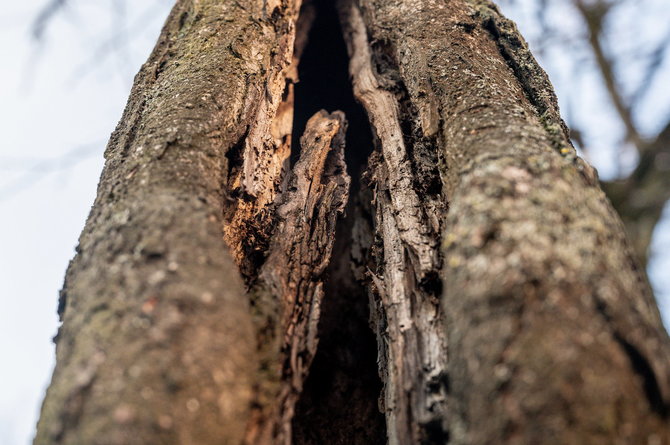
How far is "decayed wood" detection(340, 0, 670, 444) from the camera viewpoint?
86cm

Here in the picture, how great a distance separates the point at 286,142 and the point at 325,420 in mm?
1107

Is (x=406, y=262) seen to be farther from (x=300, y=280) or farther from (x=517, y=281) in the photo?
(x=517, y=281)

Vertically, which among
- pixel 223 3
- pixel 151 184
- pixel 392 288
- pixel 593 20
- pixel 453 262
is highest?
pixel 593 20

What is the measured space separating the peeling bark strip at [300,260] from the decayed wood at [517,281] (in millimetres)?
223

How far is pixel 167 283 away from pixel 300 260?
56 centimetres

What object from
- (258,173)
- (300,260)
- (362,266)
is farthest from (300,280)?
(362,266)

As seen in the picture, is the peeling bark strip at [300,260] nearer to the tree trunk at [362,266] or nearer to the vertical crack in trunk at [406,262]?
the tree trunk at [362,266]

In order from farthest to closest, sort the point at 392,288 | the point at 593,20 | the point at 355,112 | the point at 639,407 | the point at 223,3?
1. the point at 593,20
2. the point at 355,112
3. the point at 223,3
4. the point at 392,288
5. the point at 639,407

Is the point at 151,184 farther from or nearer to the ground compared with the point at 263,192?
nearer to the ground

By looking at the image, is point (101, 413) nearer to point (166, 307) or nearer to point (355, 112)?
point (166, 307)

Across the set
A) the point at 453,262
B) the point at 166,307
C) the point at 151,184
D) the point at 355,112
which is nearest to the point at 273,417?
the point at 166,307

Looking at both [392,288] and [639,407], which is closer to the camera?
[639,407]

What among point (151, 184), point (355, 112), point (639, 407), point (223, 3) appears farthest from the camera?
point (355, 112)

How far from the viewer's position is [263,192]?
1717 mm
